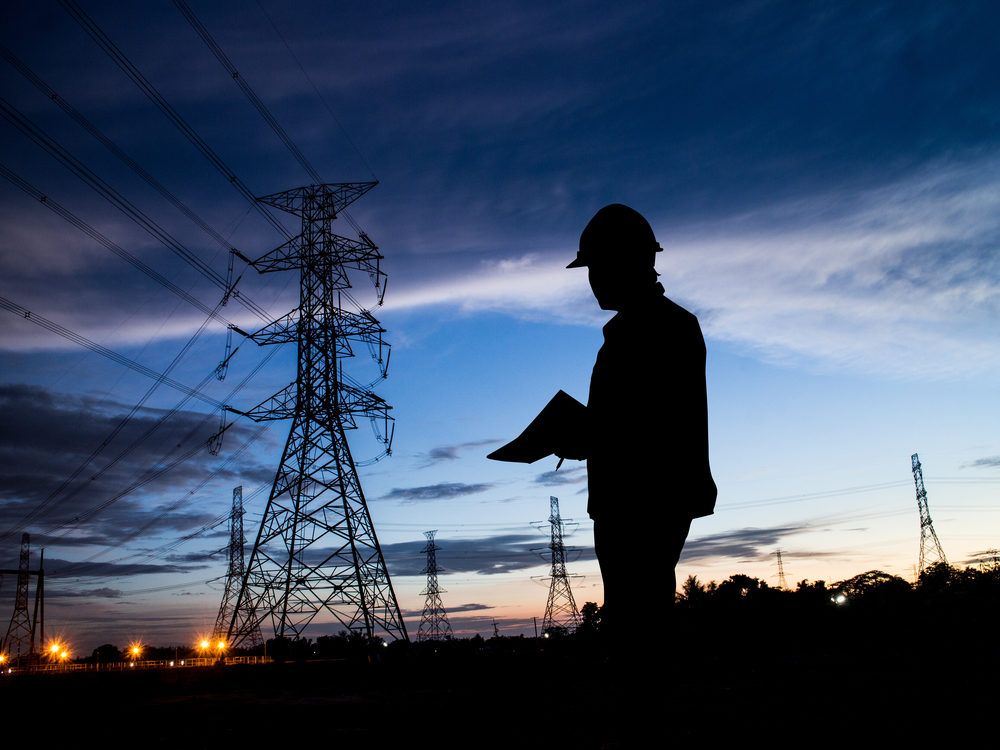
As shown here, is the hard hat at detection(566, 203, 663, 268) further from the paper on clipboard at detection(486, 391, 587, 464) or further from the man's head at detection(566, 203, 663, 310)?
the paper on clipboard at detection(486, 391, 587, 464)

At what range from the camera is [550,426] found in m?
2.14

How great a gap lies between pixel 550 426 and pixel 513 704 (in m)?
18.7

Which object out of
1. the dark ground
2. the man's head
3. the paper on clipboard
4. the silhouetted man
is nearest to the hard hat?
the man's head

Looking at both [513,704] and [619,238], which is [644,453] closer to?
[619,238]

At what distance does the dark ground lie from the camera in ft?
Result: 26.7

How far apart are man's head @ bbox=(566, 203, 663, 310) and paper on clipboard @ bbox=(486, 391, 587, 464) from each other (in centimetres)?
41

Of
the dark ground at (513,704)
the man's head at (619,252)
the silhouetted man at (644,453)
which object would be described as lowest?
the dark ground at (513,704)

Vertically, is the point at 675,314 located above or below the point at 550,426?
A: above

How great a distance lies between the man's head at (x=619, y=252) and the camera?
2.19 meters

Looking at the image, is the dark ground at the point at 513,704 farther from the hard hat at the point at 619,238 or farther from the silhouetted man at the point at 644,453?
the hard hat at the point at 619,238

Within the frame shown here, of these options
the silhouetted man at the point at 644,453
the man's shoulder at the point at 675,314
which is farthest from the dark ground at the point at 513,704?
the man's shoulder at the point at 675,314

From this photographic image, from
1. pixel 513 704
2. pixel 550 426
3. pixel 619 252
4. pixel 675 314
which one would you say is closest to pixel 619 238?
pixel 619 252

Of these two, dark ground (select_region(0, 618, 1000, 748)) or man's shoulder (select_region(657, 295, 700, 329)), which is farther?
dark ground (select_region(0, 618, 1000, 748))

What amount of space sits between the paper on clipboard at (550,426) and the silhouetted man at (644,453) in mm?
31
